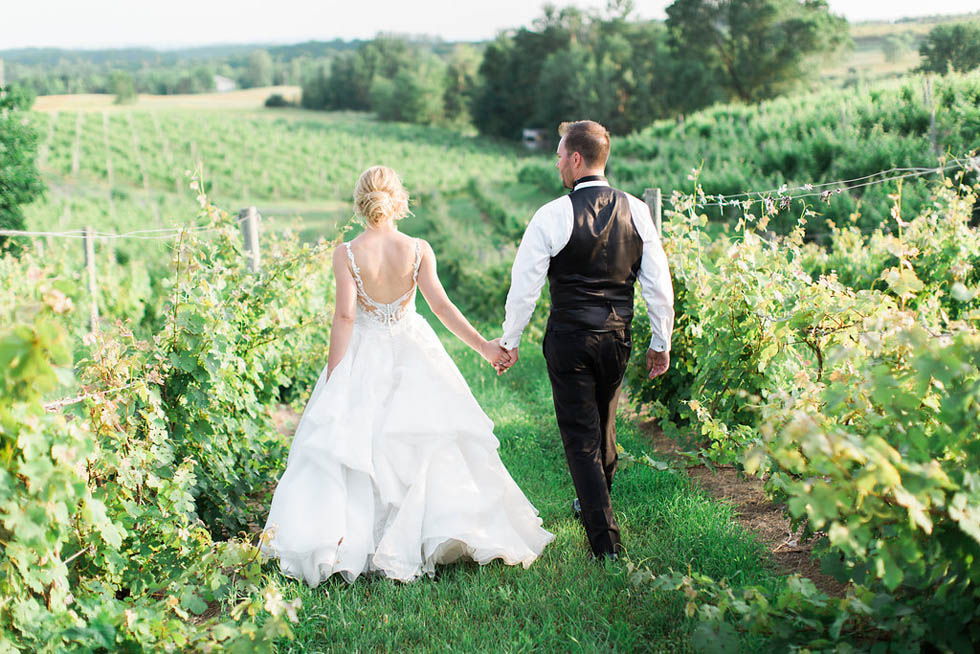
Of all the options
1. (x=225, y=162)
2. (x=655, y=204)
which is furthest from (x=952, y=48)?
(x=225, y=162)

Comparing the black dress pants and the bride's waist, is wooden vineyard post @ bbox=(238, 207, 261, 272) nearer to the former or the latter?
the bride's waist

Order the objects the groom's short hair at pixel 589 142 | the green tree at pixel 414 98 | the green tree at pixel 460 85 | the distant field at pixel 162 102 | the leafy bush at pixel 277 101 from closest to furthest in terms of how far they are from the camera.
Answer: the groom's short hair at pixel 589 142
the distant field at pixel 162 102
the green tree at pixel 414 98
the green tree at pixel 460 85
the leafy bush at pixel 277 101

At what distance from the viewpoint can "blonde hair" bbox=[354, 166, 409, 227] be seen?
3.97 metres

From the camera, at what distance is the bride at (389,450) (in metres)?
3.72

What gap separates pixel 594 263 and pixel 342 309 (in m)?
1.37

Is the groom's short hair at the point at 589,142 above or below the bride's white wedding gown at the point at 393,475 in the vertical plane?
above

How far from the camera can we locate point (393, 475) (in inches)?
153

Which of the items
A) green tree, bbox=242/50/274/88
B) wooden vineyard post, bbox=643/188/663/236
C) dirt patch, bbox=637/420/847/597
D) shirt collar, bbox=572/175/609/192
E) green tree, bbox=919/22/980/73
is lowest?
dirt patch, bbox=637/420/847/597

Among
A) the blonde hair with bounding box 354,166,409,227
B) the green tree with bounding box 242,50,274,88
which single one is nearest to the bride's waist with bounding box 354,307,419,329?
the blonde hair with bounding box 354,166,409,227

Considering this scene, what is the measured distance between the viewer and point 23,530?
226cm

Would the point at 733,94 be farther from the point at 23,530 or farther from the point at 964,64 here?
the point at 23,530

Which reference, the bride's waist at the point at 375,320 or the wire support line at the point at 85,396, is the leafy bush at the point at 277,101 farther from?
the wire support line at the point at 85,396

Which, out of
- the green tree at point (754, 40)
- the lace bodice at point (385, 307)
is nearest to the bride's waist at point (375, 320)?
the lace bodice at point (385, 307)

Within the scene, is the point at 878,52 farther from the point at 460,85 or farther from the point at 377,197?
the point at 460,85
